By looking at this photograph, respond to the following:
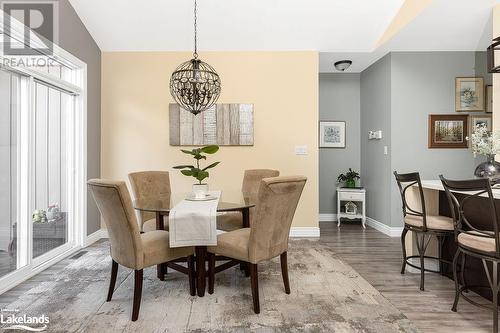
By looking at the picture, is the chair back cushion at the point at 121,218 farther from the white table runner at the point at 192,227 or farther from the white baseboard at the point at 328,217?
the white baseboard at the point at 328,217

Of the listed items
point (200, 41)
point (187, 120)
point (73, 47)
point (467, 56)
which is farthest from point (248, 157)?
point (467, 56)

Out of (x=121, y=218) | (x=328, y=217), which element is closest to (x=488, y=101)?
(x=328, y=217)

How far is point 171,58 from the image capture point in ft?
13.9

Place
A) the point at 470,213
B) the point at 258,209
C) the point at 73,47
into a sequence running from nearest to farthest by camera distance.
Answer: the point at 258,209 < the point at 470,213 < the point at 73,47

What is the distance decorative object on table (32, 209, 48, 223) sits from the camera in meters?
3.16

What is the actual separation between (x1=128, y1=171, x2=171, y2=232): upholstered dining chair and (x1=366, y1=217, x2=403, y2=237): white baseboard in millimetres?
3151

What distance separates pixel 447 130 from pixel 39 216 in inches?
208

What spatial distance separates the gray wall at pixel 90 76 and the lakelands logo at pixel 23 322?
1867 millimetres

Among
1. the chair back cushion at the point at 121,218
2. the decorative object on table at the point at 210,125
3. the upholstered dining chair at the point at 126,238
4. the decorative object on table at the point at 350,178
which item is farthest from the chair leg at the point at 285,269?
the decorative object on table at the point at 350,178

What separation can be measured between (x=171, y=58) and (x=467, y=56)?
4.18m

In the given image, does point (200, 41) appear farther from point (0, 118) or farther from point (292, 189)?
point (292, 189)

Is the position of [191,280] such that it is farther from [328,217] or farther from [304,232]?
[328,217]

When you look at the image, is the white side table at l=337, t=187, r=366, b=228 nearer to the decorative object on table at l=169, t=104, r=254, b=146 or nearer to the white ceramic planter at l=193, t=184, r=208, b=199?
the decorative object on table at l=169, t=104, r=254, b=146

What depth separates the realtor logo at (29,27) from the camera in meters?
2.64
